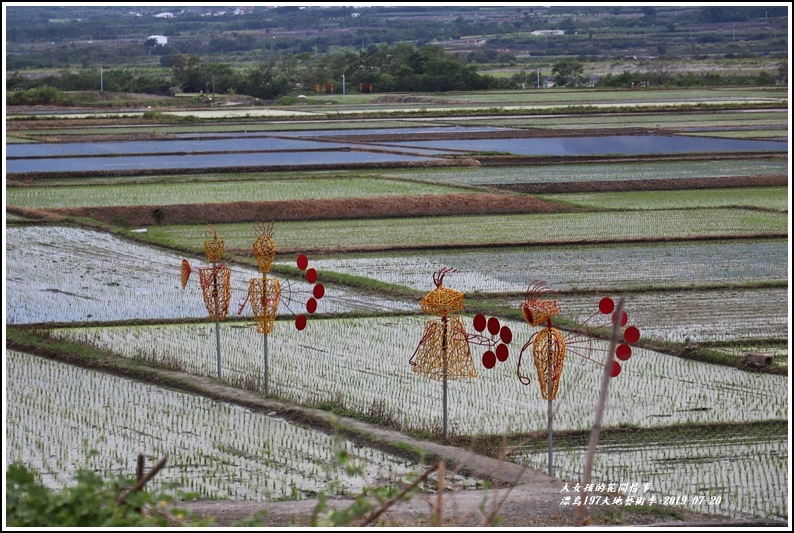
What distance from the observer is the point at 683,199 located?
73.0 feet

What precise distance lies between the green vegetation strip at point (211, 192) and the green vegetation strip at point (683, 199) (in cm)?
248

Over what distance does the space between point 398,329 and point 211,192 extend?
33.9 ft

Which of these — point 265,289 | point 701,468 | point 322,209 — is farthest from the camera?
point 322,209

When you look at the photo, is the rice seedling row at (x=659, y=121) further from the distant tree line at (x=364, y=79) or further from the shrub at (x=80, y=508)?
the shrub at (x=80, y=508)

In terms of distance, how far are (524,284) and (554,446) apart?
6.18m

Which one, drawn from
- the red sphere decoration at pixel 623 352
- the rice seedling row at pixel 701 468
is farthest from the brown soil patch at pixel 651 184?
the rice seedling row at pixel 701 468

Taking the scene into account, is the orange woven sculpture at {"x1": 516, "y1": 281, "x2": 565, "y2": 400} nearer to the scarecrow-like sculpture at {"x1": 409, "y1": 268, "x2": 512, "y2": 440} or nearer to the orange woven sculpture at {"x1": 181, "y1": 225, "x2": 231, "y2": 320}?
the scarecrow-like sculpture at {"x1": 409, "y1": 268, "x2": 512, "y2": 440}

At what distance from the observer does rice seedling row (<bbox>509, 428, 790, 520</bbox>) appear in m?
7.76

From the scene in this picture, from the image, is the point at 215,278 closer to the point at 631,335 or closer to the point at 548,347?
the point at 548,347

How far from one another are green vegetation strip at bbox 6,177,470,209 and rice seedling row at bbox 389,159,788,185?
1437 millimetres

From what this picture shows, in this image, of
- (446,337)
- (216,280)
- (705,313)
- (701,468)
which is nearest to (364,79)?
(705,313)

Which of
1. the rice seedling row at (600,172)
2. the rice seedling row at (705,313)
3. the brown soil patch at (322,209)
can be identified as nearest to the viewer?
the rice seedling row at (705,313)

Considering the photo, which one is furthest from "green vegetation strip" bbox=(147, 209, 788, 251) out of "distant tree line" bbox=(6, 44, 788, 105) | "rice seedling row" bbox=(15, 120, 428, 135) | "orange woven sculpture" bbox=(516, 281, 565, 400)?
"distant tree line" bbox=(6, 44, 788, 105)

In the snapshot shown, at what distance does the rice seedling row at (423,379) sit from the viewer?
974cm
